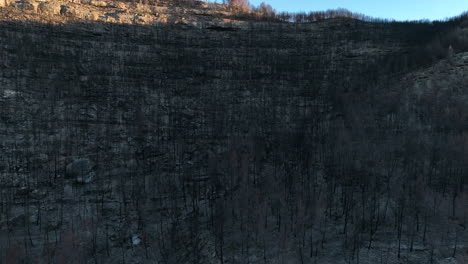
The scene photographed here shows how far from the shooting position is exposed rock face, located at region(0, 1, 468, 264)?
1688 cm

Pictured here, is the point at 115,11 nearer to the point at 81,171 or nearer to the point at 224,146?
the point at 81,171

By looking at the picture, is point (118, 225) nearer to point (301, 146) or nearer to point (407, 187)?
point (301, 146)

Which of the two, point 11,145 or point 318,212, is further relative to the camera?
point 11,145

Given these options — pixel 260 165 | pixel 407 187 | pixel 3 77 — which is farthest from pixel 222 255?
pixel 3 77

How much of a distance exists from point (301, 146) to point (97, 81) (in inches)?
842

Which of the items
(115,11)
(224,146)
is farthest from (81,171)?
(115,11)

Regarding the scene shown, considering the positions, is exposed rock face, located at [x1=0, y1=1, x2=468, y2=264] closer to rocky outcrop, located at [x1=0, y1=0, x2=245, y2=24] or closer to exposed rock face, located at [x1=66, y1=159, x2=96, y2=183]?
exposed rock face, located at [x1=66, y1=159, x2=96, y2=183]

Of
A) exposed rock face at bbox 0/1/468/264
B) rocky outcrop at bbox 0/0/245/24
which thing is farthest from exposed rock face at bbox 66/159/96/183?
rocky outcrop at bbox 0/0/245/24

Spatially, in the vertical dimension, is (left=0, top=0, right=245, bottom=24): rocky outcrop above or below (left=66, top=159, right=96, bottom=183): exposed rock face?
above

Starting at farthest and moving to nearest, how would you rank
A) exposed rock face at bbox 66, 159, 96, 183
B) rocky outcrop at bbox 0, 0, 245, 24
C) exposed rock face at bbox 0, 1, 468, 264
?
rocky outcrop at bbox 0, 0, 245, 24 → exposed rock face at bbox 66, 159, 96, 183 → exposed rock face at bbox 0, 1, 468, 264

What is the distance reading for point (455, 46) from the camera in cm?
2958

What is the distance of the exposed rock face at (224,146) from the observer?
16875 millimetres

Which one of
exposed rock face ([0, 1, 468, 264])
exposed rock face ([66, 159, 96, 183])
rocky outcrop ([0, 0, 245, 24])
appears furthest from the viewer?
rocky outcrop ([0, 0, 245, 24])

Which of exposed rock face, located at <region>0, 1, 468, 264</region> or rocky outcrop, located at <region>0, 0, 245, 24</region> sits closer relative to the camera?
exposed rock face, located at <region>0, 1, 468, 264</region>
